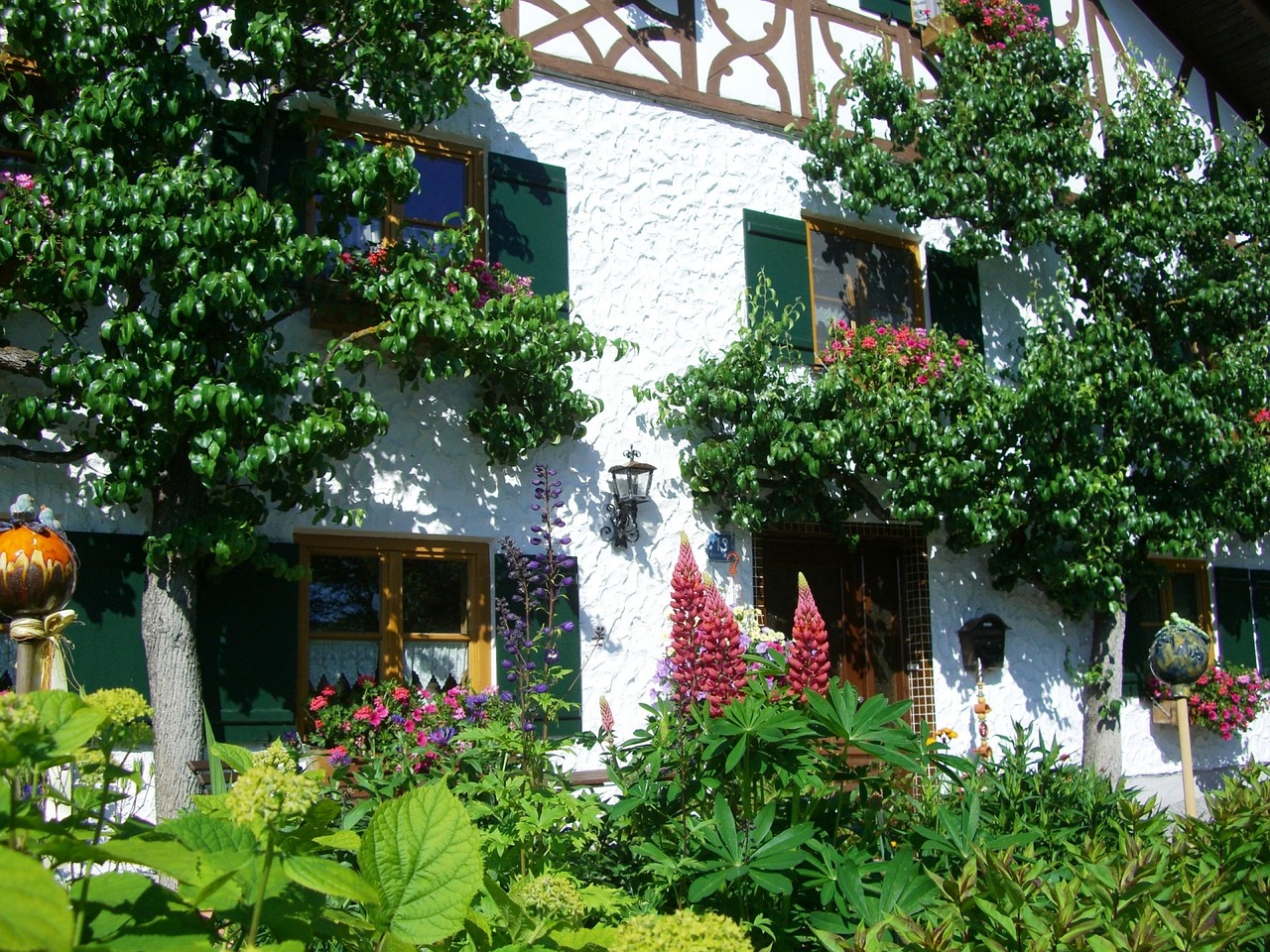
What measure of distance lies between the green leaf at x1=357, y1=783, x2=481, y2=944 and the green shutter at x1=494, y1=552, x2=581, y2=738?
4599mm

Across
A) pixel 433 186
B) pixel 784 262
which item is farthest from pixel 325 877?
pixel 784 262

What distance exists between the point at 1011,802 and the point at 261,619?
3.43m

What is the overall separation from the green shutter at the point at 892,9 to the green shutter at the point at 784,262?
6.57 ft

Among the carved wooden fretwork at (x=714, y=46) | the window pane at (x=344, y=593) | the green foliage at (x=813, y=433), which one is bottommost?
the window pane at (x=344, y=593)

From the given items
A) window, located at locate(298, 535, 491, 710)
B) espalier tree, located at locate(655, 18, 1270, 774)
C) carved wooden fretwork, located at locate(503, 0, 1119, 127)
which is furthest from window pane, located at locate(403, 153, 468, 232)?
window, located at locate(298, 535, 491, 710)

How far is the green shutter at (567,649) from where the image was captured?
6.15 metres

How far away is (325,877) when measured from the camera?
49.8 inches

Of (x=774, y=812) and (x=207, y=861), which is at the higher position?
(x=207, y=861)

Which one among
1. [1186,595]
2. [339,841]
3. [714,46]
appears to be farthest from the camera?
[1186,595]

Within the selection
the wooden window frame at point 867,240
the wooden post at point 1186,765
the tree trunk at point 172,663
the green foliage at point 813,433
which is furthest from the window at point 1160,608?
the tree trunk at point 172,663

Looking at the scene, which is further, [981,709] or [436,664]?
[981,709]

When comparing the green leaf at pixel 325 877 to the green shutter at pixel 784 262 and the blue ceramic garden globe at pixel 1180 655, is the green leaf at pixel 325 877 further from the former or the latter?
the green shutter at pixel 784 262

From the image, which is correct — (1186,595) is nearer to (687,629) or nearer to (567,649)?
(567,649)

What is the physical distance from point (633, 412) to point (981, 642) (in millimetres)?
2910
